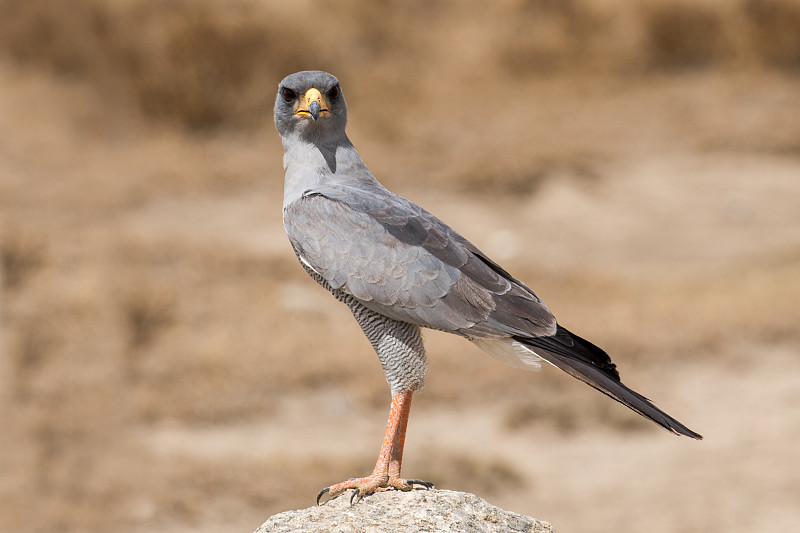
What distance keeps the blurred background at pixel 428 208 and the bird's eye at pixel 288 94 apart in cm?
685

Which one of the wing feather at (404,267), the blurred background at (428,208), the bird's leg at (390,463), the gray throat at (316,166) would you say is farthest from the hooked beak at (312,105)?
the blurred background at (428,208)

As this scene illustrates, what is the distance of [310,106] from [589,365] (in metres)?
1.89

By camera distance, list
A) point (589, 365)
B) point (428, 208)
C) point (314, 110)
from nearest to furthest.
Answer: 1. point (589, 365)
2. point (314, 110)
3. point (428, 208)

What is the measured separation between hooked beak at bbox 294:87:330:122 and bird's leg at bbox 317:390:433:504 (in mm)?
1493

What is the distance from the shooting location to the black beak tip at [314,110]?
4984mm

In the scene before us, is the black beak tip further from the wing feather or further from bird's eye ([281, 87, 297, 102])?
the wing feather

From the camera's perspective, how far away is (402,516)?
5031mm

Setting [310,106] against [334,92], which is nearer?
[310,106]

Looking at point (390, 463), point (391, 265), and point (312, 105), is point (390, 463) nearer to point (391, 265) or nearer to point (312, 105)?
point (391, 265)

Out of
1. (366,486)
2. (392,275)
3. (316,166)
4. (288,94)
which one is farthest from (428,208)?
(366,486)

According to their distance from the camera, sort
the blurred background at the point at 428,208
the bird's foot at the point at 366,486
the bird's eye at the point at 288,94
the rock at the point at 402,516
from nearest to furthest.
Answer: the rock at the point at 402,516 < the bird's foot at the point at 366,486 < the bird's eye at the point at 288,94 < the blurred background at the point at 428,208

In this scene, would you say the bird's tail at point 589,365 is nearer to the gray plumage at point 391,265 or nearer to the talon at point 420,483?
the gray plumage at point 391,265

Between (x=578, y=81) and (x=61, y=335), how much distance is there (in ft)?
44.7

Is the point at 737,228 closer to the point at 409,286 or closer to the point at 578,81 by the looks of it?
the point at 578,81
